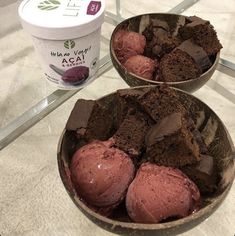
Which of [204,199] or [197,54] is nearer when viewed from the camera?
[204,199]

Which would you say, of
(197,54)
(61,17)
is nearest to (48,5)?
(61,17)

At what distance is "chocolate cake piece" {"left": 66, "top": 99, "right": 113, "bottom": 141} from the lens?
529 mm

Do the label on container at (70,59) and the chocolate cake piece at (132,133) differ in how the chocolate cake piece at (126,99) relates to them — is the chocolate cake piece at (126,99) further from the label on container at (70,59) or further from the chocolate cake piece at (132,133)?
the label on container at (70,59)

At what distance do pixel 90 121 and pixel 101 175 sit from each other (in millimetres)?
103

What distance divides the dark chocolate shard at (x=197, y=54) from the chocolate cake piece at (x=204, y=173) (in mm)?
200

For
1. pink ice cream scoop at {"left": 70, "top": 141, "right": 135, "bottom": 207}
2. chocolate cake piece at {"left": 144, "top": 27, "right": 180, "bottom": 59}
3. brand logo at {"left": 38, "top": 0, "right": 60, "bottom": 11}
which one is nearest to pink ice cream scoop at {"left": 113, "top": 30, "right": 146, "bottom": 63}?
chocolate cake piece at {"left": 144, "top": 27, "right": 180, "bottom": 59}

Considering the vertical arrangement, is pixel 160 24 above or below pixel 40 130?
above

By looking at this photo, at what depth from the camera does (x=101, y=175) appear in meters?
0.46

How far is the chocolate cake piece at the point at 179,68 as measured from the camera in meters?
0.62

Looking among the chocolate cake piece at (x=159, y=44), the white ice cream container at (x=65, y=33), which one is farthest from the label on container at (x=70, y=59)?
the chocolate cake piece at (x=159, y=44)

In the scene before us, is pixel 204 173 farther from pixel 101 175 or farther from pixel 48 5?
pixel 48 5

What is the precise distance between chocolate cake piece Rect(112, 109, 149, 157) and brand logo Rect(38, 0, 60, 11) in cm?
22

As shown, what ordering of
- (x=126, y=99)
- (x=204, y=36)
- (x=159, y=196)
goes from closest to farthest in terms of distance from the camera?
(x=159, y=196)
(x=126, y=99)
(x=204, y=36)

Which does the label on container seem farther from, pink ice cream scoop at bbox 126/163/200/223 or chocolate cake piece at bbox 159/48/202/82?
pink ice cream scoop at bbox 126/163/200/223
